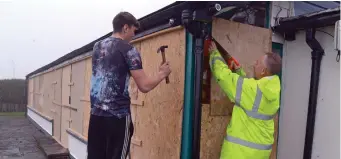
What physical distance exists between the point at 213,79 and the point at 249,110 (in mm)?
614

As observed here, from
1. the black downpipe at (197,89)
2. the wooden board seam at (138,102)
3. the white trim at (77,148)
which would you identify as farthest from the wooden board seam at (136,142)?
the white trim at (77,148)

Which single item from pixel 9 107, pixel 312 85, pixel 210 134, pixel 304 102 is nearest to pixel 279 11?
pixel 312 85

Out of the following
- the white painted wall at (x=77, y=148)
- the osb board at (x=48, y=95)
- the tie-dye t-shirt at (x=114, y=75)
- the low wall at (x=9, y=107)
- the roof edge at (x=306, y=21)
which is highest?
the roof edge at (x=306, y=21)

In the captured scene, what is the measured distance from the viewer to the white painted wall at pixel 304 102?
3.58m

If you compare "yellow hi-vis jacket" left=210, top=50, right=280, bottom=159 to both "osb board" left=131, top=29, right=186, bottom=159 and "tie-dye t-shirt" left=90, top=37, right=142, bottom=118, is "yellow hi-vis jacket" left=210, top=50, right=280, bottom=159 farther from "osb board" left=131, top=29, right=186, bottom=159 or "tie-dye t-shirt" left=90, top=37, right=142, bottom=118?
"tie-dye t-shirt" left=90, top=37, right=142, bottom=118

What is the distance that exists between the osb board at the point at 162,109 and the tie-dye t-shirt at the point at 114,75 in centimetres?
63

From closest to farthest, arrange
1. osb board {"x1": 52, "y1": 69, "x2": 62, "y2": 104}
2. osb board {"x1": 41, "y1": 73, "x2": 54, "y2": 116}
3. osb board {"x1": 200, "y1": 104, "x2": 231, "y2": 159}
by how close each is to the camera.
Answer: osb board {"x1": 200, "y1": 104, "x2": 231, "y2": 159}
osb board {"x1": 52, "y1": 69, "x2": 62, "y2": 104}
osb board {"x1": 41, "y1": 73, "x2": 54, "y2": 116}

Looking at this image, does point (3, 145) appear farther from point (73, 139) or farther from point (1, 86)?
point (1, 86)

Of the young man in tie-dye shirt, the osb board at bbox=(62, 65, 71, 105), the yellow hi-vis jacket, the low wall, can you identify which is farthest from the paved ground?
the low wall

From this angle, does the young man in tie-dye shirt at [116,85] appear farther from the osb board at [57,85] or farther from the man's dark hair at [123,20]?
the osb board at [57,85]

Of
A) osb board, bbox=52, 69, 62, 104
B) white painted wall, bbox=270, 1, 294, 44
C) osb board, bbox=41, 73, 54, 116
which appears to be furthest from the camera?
osb board, bbox=41, 73, 54, 116

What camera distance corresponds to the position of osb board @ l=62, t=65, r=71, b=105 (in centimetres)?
945

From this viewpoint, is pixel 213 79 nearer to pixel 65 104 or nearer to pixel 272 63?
pixel 272 63

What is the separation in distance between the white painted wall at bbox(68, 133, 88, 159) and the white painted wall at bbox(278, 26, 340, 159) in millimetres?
4443
